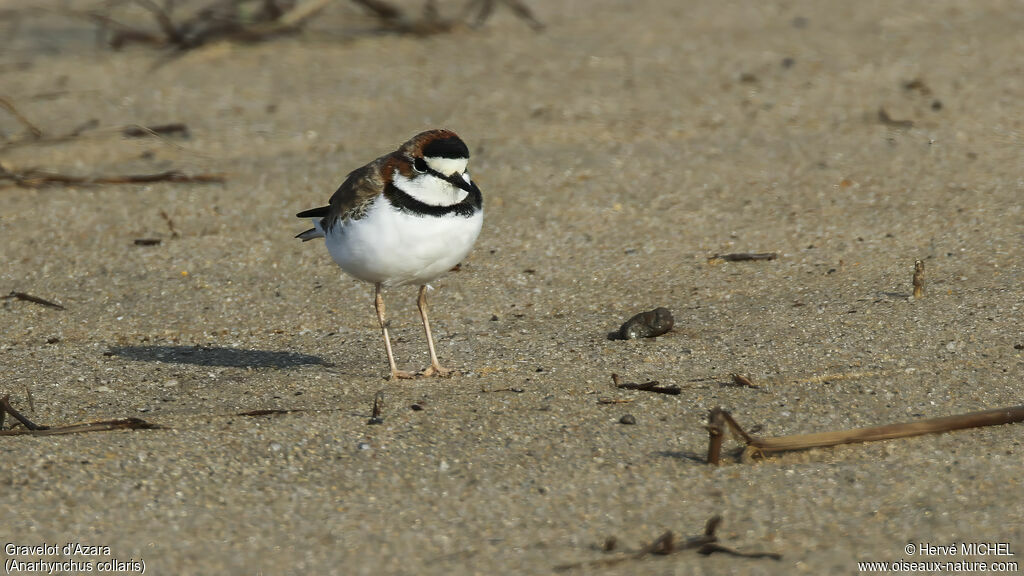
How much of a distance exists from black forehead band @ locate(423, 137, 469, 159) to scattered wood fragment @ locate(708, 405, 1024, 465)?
4.53 feet

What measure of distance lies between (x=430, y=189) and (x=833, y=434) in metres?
1.70

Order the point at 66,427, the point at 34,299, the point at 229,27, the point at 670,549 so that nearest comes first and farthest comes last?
1. the point at 670,549
2. the point at 66,427
3. the point at 34,299
4. the point at 229,27

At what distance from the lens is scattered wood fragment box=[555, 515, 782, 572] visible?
3223mm

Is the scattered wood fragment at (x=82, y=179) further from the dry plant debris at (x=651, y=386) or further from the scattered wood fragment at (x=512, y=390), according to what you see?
the dry plant debris at (x=651, y=386)

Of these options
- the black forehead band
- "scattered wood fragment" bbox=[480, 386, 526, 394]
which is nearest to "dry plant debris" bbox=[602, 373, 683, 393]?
"scattered wood fragment" bbox=[480, 386, 526, 394]

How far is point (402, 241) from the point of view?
4.38 metres

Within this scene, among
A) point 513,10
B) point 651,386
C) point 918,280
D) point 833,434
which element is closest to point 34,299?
point 651,386

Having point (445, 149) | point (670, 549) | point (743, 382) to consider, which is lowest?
point (743, 382)

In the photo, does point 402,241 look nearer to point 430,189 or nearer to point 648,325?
point 430,189

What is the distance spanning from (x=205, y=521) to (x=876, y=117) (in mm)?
5979

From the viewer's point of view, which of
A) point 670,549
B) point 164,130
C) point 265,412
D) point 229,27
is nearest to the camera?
point 670,549

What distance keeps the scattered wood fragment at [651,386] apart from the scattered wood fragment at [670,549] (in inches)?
47.0

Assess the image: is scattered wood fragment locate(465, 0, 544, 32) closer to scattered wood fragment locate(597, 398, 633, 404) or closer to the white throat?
the white throat

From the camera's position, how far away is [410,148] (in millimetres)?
4520
